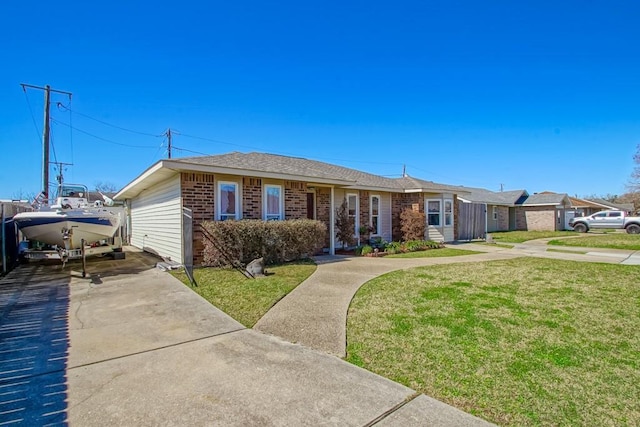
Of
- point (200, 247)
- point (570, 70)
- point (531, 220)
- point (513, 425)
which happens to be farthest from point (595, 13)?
point (531, 220)

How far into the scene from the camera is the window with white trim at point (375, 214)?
50.0 feet

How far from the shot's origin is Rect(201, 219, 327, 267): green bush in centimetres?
889

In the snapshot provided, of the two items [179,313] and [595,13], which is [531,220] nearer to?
[595,13]

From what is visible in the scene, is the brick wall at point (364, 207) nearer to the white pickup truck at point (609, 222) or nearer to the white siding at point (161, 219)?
the white siding at point (161, 219)

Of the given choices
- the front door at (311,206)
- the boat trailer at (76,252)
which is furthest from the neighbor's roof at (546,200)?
the boat trailer at (76,252)

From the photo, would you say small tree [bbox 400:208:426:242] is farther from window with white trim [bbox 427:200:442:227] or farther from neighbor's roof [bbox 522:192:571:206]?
neighbor's roof [bbox 522:192:571:206]

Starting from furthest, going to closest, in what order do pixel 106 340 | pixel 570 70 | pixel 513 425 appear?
pixel 570 70
pixel 106 340
pixel 513 425

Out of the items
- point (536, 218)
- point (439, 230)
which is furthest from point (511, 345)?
point (536, 218)

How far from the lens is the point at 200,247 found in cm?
930

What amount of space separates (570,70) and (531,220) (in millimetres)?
20313

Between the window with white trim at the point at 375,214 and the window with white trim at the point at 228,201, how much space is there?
721 centimetres

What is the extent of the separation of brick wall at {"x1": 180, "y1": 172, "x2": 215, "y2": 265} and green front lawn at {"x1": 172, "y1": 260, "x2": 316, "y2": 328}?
0.84 meters

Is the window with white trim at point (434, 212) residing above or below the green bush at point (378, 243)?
above

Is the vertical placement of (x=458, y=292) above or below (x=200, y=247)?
below
